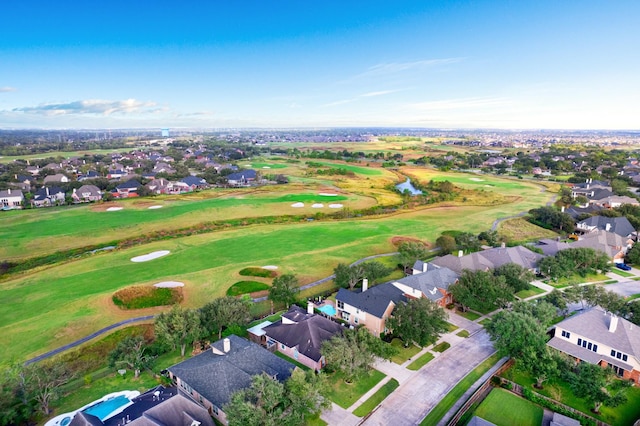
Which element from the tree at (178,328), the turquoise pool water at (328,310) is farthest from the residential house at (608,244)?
the tree at (178,328)

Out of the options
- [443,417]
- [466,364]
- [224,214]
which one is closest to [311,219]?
[224,214]

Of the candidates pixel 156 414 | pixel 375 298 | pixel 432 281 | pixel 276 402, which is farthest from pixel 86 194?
pixel 276 402

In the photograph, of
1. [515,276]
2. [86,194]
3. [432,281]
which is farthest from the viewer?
[86,194]

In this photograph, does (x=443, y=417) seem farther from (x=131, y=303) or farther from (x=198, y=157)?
(x=198, y=157)

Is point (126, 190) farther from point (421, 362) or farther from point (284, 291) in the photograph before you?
point (421, 362)

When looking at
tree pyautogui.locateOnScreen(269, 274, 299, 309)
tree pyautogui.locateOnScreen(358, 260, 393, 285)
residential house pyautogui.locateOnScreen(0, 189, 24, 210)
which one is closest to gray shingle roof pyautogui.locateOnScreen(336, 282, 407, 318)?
tree pyautogui.locateOnScreen(358, 260, 393, 285)

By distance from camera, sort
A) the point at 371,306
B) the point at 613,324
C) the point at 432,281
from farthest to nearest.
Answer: the point at 432,281, the point at 371,306, the point at 613,324
